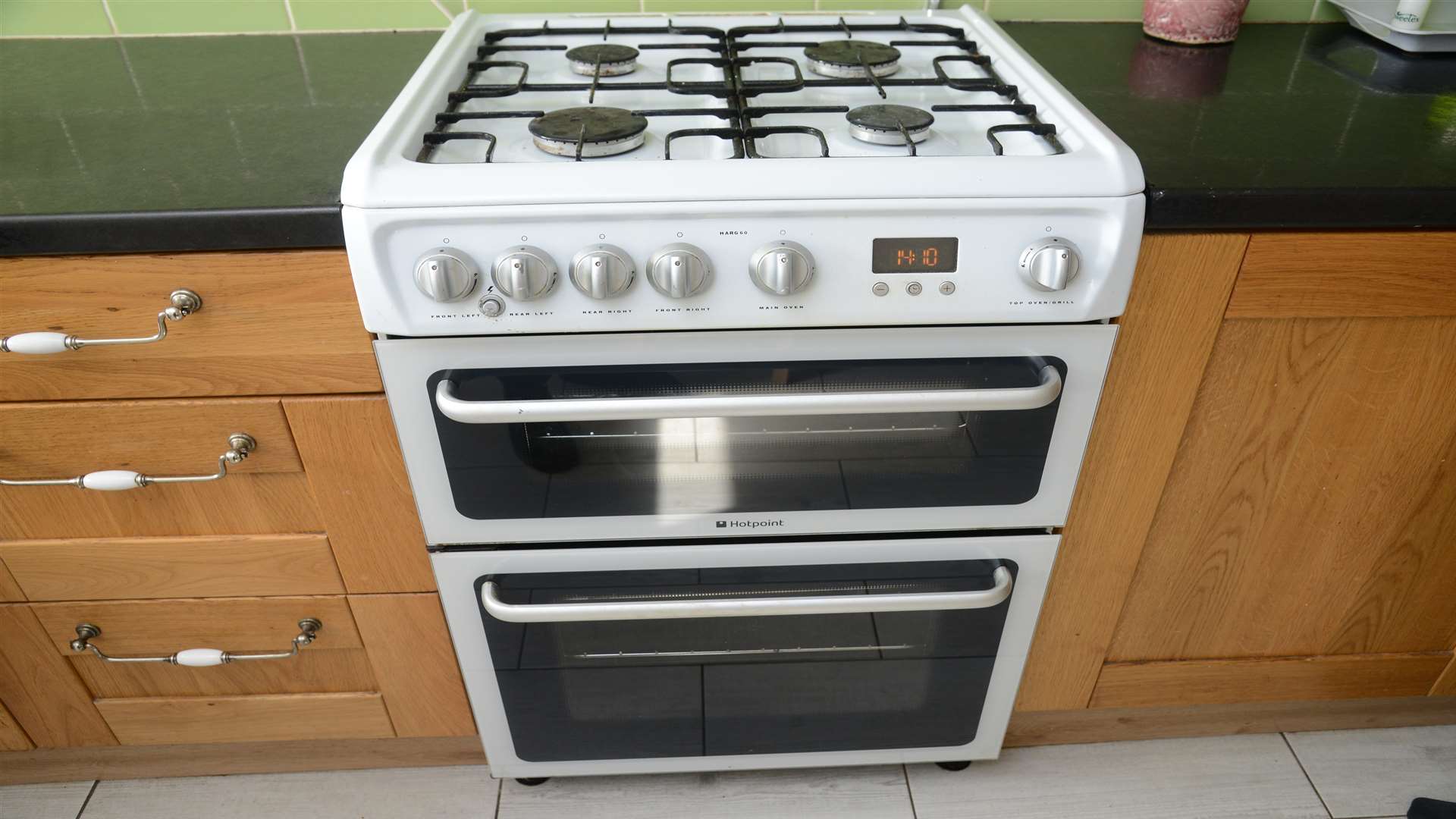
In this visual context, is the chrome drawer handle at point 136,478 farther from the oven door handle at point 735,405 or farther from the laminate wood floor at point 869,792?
the laminate wood floor at point 869,792

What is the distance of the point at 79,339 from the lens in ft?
2.75

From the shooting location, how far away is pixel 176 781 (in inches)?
52.5

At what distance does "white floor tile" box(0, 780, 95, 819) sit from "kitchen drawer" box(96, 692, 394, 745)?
192mm

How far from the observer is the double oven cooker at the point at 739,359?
78 centimetres

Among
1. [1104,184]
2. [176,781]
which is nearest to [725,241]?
[1104,184]

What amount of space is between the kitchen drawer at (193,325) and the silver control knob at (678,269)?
28 centimetres

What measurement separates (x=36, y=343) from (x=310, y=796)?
78 cm

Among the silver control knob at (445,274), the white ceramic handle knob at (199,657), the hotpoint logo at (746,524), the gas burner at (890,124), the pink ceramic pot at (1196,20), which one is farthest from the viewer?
the pink ceramic pot at (1196,20)

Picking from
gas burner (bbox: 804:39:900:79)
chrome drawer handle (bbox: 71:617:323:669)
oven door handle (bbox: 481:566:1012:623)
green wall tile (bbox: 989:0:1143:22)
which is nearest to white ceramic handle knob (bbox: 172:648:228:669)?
chrome drawer handle (bbox: 71:617:323:669)

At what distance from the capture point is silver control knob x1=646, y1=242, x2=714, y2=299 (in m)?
0.78

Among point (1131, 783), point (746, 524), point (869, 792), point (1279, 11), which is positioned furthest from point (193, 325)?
point (1279, 11)

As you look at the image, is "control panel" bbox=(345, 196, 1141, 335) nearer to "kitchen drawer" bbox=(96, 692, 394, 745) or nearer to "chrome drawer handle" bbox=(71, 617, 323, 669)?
"chrome drawer handle" bbox=(71, 617, 323, 669)

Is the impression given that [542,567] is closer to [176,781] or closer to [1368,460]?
[176,781]

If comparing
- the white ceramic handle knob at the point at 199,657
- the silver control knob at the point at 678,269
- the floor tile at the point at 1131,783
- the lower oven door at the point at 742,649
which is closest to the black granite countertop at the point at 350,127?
the silver control knob at the point at 678,269
